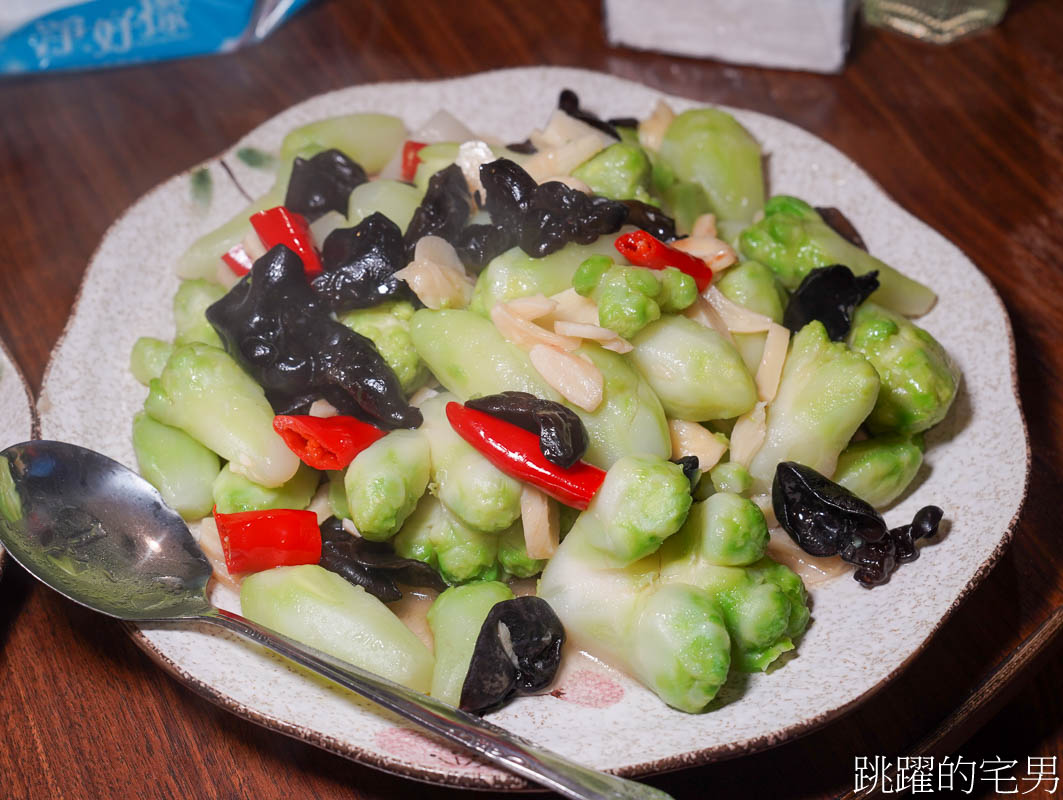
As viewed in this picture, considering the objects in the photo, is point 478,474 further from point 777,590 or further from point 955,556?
point 955,556

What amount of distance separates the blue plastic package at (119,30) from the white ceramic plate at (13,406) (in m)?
1.83

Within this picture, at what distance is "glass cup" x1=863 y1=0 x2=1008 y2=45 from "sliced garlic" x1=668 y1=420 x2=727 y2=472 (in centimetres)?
246

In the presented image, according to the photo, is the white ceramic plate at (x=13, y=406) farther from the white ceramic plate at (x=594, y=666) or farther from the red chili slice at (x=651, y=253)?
the red chili slice at (x=651, y=253)

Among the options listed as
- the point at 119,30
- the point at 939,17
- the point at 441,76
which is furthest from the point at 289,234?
the point at 939,17

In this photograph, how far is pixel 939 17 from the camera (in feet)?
12.4

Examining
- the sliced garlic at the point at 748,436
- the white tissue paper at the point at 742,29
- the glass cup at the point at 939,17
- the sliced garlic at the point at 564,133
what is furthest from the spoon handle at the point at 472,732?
the glass cup at the point at 939,17

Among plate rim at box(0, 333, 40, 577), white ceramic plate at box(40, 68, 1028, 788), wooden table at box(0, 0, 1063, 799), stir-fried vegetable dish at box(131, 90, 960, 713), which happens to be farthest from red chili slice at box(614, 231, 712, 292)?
plate rim at box(0, 333, 40, 577)

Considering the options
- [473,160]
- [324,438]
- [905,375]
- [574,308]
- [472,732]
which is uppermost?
[473,160]

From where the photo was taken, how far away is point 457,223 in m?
2.22

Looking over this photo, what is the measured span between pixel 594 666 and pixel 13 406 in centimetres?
132

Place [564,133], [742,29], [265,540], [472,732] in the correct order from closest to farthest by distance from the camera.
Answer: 1. [472,732]
2. [265,540]
3. [564,133]
4. [742,29]

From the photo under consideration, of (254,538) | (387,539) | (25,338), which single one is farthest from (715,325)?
(25,338)

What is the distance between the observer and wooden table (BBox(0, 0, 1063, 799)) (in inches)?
77.4

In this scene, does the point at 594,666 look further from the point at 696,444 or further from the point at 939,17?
the point at 939,17
